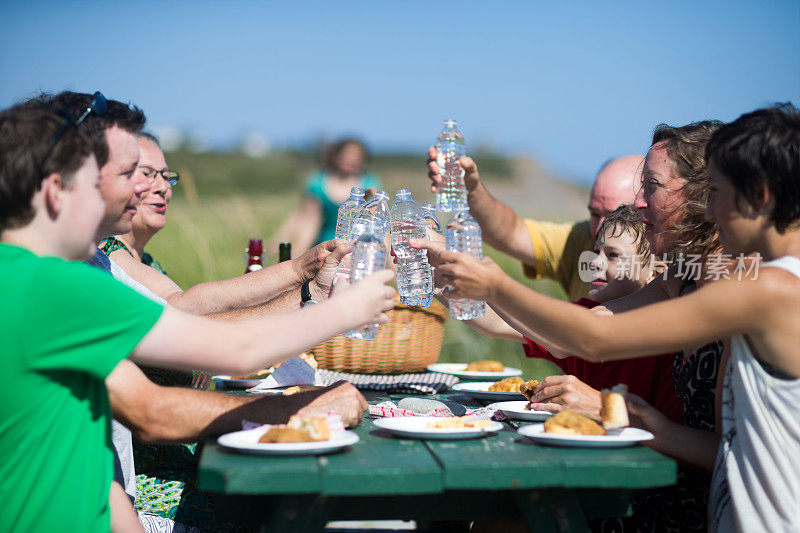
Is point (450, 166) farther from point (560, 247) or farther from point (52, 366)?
point (560, 247)

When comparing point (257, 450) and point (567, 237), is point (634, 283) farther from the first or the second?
point (257, 450)

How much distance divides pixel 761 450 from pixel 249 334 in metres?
1.51

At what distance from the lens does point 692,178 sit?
11.0 feet

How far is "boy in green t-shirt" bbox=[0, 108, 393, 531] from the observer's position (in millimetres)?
1842

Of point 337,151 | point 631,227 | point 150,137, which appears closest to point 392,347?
point 631,227

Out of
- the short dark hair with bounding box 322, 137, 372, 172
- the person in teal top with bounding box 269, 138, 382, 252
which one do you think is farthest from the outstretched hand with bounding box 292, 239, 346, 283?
the short dark hair with bounding box 322, 137, 372, 172

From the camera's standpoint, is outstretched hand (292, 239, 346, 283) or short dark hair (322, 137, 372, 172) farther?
short dark hair (322, 137, 372, 172)

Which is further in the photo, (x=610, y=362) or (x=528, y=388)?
(x=610, y=362)

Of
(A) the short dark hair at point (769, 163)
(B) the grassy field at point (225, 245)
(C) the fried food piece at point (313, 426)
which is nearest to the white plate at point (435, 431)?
(C) the fried food piece at point (313, 426)

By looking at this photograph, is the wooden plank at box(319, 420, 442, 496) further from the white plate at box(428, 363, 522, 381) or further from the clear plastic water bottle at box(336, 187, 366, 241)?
the white plate at box(428, 363, 522, 381)

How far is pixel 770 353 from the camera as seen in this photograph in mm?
2240

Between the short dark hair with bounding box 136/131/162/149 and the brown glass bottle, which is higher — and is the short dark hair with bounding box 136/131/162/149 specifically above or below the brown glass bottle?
above

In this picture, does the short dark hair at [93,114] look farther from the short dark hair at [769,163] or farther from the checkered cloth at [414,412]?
the short dark hair at [769,163]

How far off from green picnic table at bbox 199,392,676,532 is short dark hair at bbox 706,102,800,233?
831 mm
